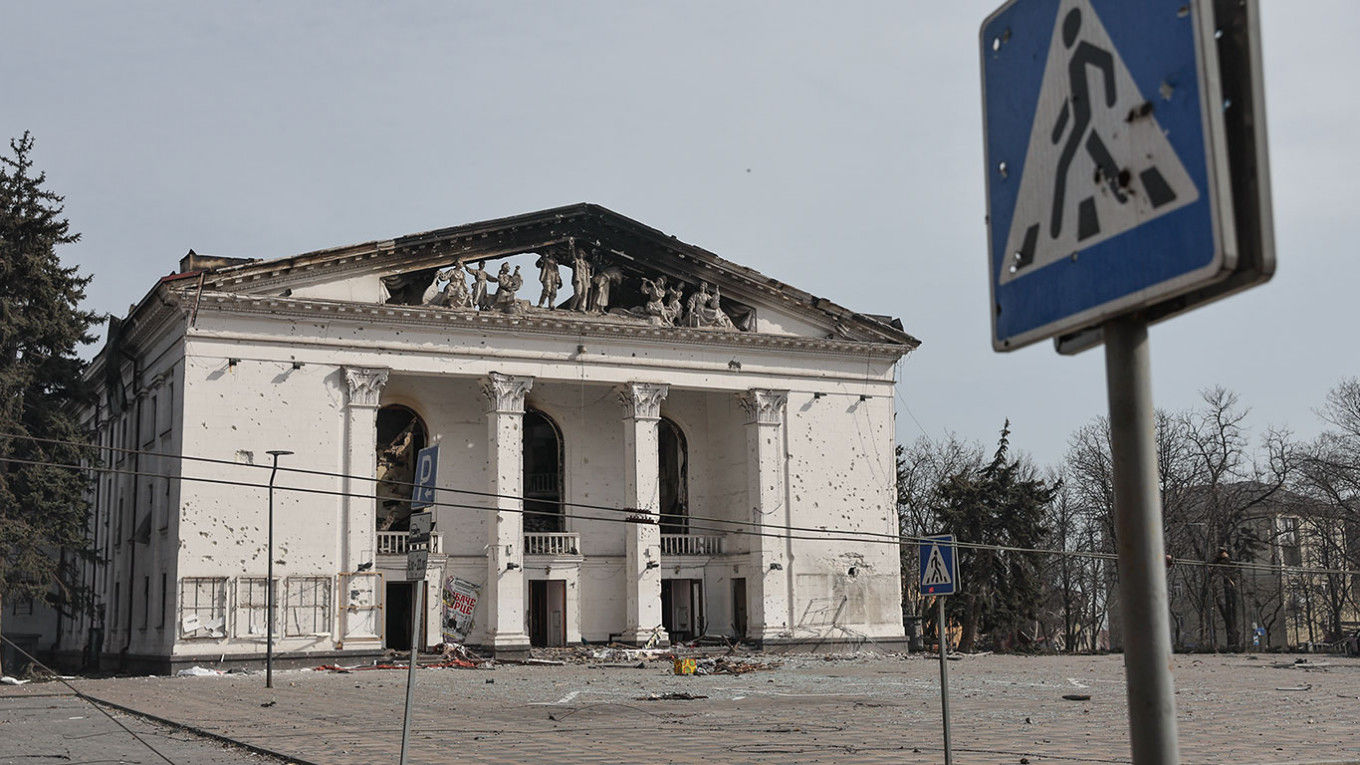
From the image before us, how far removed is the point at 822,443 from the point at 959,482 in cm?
1178

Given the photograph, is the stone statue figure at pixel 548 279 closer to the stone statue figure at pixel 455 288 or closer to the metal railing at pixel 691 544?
the stone statue figure at pixel 455 288

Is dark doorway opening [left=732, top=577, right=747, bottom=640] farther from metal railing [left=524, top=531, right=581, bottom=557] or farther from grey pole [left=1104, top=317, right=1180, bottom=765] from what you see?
grey pole [left=1104, top=317, right=1180, bottom=765]

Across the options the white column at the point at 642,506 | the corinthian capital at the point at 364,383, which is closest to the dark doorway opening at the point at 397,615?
the corinthian capital at the point at 364,383

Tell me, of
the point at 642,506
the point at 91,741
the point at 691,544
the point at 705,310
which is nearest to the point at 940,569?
the point at 91,741

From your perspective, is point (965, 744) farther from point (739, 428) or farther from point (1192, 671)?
point (739, 428)

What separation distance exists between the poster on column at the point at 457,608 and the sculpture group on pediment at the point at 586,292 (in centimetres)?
809

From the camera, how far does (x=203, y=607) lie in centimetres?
3281

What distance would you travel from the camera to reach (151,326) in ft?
122

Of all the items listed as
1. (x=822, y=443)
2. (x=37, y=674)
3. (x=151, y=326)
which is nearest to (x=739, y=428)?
(x=822, y=443)

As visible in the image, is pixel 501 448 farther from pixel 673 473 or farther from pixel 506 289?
pixel 673 473

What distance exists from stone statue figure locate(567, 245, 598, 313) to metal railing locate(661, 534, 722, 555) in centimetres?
806

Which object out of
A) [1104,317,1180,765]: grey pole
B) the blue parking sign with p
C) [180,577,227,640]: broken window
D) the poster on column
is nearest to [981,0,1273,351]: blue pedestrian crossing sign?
[1104,317,1180,765]: grey pole

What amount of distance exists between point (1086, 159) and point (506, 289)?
36.2m

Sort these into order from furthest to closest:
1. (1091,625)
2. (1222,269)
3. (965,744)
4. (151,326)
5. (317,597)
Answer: (1091,625) → (151,326) → (317,597) → (965,744) → (1222,269)
